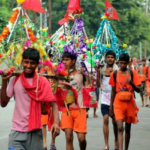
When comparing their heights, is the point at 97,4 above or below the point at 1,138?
above

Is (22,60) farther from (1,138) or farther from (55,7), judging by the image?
(55,7)

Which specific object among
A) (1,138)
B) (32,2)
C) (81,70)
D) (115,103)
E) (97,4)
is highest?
(97,4)

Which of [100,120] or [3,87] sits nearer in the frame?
[3,87]

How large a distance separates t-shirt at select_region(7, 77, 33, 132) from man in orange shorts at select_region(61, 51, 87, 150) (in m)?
1.99

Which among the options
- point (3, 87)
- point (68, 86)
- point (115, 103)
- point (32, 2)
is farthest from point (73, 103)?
point (3, 87)

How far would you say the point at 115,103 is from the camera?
8367 millimetres

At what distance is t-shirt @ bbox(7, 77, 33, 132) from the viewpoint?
5.29 meters

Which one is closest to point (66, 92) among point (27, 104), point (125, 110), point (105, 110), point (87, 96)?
point (87, 96)

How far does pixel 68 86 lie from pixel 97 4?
34.4 m

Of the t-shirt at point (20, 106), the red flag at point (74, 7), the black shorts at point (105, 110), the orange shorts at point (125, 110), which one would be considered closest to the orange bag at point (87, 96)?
the orange shorts at point (125, 110)

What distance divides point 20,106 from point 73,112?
7.21 feet

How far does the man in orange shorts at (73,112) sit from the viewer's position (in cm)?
740

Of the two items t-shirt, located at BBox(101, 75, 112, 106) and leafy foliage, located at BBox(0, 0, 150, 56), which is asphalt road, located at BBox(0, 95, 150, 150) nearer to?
t-shirt, located at BBox(101, 75, 112, 106)

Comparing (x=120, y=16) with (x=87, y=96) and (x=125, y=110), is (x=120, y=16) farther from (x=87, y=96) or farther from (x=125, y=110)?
(x=87, y=96)
